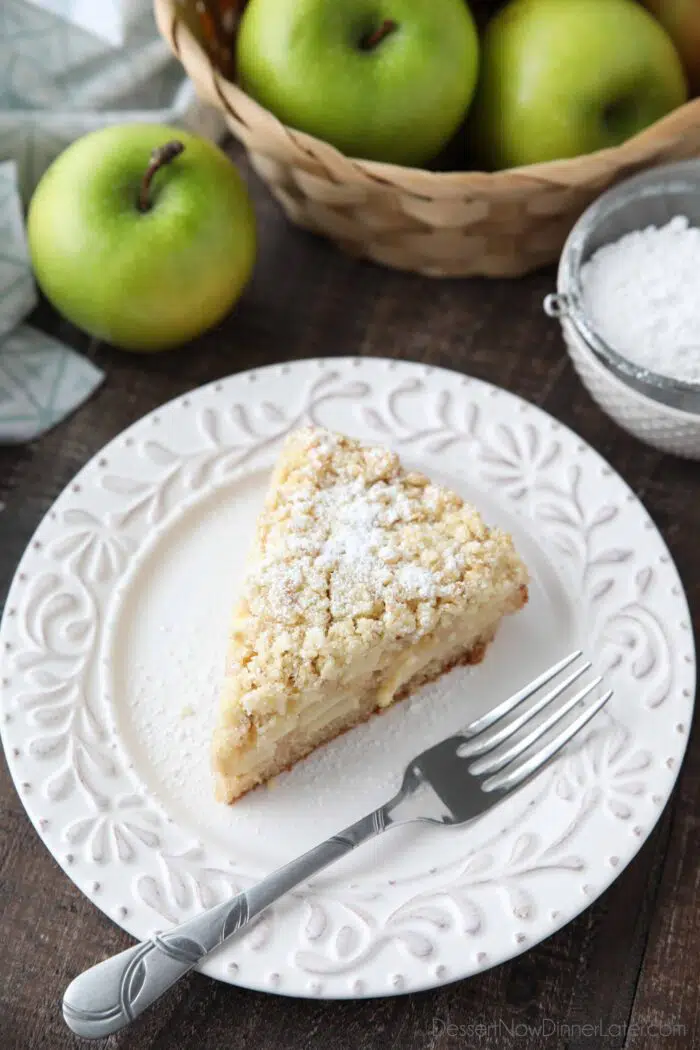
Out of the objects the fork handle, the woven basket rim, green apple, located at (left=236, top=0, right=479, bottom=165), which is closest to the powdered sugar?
the fork handle

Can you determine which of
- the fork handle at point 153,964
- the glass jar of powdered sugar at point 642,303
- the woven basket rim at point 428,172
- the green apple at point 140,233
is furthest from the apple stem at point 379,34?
the fork handle at point 153,964

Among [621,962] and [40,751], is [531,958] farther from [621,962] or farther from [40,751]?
[40,751]

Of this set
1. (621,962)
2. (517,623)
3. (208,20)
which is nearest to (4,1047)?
(621,962)

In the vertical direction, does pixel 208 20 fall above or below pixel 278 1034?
above

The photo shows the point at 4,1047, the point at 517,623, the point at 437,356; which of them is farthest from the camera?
the point at 437,356

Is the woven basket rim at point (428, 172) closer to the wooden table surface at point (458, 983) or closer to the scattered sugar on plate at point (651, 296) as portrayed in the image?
the scattered sugar on plate at point (651, 296)

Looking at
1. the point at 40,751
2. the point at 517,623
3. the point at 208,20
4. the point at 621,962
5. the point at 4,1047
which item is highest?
the point at 208,20
